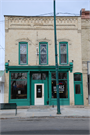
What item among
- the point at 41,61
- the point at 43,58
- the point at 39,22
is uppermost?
the point at 39,22

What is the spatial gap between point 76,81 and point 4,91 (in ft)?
22.3

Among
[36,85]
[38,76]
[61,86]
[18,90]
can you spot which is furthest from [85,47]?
[18,90]

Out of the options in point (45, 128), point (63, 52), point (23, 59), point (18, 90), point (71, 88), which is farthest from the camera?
point (63, 52)

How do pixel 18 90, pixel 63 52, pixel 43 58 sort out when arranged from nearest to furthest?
pixel 18 90 < pixel 43 58 < pixel 63 52

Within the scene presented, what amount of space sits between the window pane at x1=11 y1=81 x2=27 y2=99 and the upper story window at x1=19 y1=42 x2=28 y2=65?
1.98m

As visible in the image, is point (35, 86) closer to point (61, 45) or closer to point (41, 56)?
point (41, 56)

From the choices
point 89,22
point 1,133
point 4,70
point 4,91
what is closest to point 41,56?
point 4,70

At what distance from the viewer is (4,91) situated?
15672 millimetres

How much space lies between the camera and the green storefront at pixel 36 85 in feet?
52.0

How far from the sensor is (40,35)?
1642cm

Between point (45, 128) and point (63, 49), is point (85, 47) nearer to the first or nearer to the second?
point (63, 49)

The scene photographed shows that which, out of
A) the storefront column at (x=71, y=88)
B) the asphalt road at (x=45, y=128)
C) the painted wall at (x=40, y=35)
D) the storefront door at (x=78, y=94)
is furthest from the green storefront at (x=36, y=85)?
the asphalt road at (x=45, y=128)

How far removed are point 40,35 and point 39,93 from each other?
556 centimetres

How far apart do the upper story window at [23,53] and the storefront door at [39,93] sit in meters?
2.48
